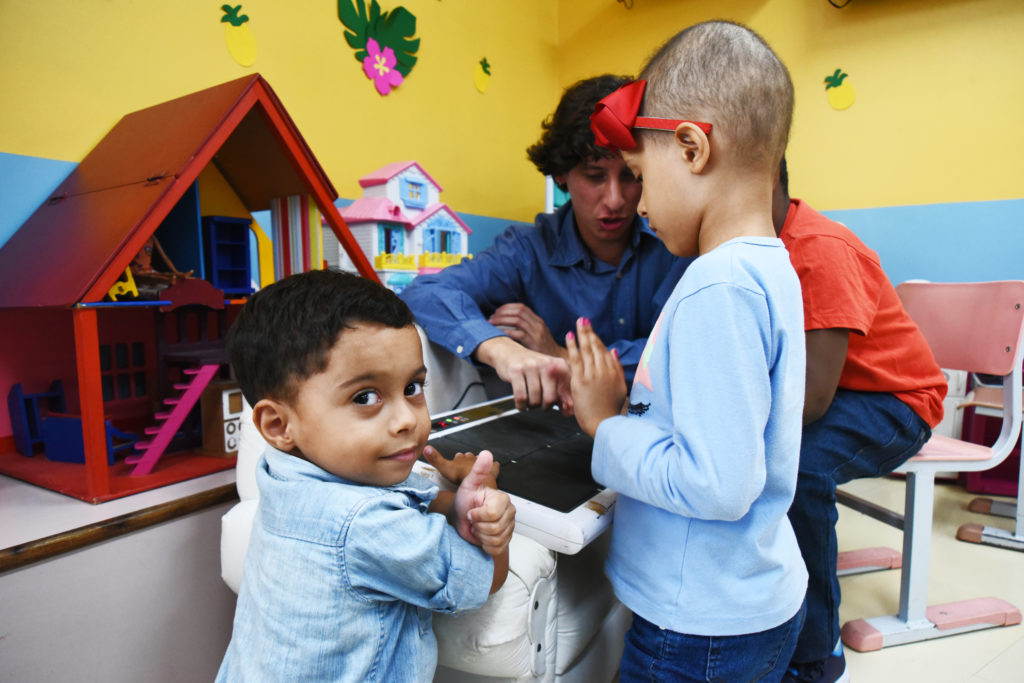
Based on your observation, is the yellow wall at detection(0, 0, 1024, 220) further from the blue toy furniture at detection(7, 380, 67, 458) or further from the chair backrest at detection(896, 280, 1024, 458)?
the chair backrest at detection(896, 280, 1024, 458)

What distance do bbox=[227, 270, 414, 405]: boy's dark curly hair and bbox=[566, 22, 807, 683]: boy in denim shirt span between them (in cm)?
30

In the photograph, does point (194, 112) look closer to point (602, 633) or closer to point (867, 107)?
point (602, 633)

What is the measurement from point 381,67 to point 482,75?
561mm

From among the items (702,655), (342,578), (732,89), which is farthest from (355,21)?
(702,655)

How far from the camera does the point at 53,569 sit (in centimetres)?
81

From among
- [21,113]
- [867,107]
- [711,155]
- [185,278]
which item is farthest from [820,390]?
[867,107]

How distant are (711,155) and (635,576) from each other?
48 cm

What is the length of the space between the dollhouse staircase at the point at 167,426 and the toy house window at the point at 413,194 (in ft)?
2.62

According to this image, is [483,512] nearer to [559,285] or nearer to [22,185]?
[559,285]

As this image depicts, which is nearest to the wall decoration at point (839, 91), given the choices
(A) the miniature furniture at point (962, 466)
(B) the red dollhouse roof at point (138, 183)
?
(A) the miniature furniture at point (962, 466)

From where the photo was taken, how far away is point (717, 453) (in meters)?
0.56

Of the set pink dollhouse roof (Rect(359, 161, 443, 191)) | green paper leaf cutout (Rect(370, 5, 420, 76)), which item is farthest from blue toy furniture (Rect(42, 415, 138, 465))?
green paper leaf cutout (Rect(370, 5, 420, 76))

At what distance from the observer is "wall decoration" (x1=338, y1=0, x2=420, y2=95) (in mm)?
1725

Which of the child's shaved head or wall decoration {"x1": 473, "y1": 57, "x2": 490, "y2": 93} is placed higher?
wall decoration {"x1": 473, "y1": 57, "x2": 490, "y2": 93}
